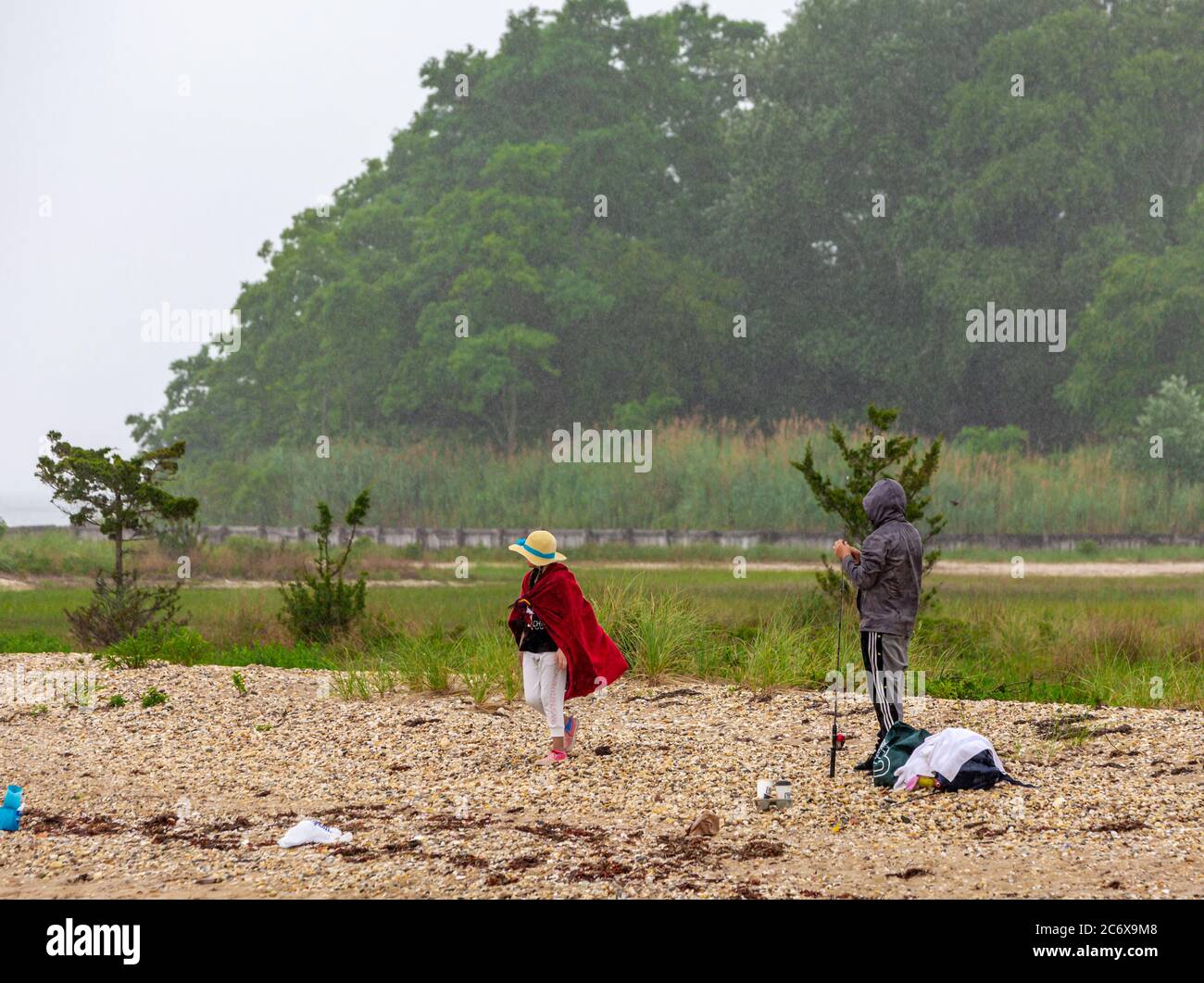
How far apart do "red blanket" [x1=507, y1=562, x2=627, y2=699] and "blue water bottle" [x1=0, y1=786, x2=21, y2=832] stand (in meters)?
3.24

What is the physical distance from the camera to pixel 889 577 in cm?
858

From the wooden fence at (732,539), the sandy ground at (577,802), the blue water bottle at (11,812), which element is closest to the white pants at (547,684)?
the sandy ground at (577,802)

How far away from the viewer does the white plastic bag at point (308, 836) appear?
7.53 meters

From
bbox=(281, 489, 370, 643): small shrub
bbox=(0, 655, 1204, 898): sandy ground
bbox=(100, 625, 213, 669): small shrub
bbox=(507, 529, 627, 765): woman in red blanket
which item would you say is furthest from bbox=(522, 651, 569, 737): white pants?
bbox=(281, 489, 370, 643): small shrub

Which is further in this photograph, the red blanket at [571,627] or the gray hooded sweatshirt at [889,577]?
the red blanket at [571,627]

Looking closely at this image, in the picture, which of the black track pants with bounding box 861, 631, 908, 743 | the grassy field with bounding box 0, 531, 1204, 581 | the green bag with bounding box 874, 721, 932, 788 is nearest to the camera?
the green bag with bounding box 874, 721, 932, 788

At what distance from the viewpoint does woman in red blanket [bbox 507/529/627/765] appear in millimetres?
9383

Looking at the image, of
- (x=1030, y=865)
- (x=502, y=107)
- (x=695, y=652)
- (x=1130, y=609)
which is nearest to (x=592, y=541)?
(x=1130, y=609)

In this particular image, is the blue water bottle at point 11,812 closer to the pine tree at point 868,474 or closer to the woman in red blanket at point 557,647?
the woman in red blanket at point 557,647

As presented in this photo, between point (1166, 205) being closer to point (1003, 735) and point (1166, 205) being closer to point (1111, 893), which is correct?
point (1003, 735)

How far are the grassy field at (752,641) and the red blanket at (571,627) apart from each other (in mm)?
2191

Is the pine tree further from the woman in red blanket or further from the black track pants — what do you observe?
the black track pants

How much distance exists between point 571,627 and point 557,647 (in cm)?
16

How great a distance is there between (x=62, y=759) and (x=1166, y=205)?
4162cm
